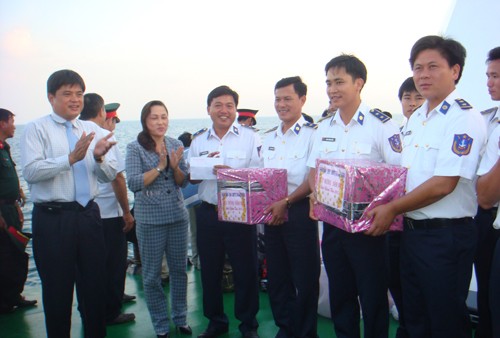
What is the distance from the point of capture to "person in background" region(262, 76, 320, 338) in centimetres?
290

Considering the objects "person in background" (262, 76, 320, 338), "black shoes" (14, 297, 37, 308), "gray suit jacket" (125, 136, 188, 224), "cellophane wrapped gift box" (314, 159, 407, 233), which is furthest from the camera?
"black shoes" (14, 297, 37, 308)

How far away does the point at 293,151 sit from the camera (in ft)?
9.91

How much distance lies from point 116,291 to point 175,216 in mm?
929

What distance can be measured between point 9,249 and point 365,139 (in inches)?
125

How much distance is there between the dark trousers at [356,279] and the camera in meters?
2.42

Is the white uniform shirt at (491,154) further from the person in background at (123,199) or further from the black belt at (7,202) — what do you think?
the black belt at (7,202)

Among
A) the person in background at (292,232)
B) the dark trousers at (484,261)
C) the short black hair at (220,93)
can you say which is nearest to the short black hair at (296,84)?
the person in background at (292,232)

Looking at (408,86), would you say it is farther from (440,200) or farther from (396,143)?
(440,200)

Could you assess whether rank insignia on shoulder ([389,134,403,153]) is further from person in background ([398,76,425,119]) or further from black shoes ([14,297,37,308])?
black shoes ([14,297,37,308])

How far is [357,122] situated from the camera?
2.59 metres

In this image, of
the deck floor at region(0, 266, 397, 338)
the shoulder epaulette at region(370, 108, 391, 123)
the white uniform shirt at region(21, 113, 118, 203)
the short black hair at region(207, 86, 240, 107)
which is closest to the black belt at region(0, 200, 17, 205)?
the deck floor at region(0, 266, 397, 338)

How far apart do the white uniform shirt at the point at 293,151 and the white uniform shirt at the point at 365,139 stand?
0.29m

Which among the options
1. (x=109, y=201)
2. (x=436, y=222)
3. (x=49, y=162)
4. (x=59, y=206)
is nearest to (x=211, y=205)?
(x=109, y=201)

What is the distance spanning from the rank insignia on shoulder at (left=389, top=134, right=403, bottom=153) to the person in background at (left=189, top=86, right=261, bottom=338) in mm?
1155
